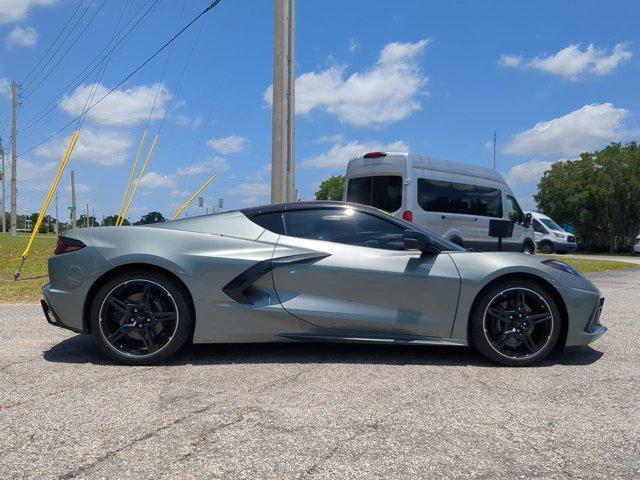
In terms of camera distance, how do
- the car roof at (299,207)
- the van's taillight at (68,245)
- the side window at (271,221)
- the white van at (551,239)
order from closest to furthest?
1. the van's taillight at (68,245)
2. the side window at (271,221)
3. the car roof at (299,207)
4. the white van at (551,239)

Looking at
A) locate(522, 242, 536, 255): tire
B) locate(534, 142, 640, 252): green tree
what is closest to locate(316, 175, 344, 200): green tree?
locate(534, 142, 640, 252): green tree

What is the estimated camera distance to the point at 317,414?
2.78 meters

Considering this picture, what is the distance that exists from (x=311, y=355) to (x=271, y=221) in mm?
1126

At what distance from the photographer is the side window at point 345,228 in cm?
393

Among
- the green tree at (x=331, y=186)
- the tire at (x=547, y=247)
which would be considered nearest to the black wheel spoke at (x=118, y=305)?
the tire at (x=547, y=247)

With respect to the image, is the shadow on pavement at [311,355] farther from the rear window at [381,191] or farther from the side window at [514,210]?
the side window at [514,210]

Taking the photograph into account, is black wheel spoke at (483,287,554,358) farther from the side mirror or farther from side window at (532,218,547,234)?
side window at (532,218,547,234)

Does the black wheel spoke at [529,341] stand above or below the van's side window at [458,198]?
below

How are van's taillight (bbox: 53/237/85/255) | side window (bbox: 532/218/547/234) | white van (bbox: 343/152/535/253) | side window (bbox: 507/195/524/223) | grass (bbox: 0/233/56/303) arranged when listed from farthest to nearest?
side window (bbox: 532/218/547/234) → side window (bbox: 507/195/524/223) → white van (bbox: 343/152/535/253) → grass (bbox: 0/233/56/303) → van's taillight (bbox: 53/237/85/255)

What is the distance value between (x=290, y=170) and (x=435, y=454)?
27.8 feet

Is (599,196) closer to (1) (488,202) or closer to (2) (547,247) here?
(2) (547,247)

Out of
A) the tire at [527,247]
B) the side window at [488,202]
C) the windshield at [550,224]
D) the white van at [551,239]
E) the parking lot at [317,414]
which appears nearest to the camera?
the parking lot at [317,414]

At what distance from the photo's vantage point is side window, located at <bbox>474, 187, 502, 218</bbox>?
11.8 m

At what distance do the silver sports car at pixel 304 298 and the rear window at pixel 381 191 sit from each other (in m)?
6.73
